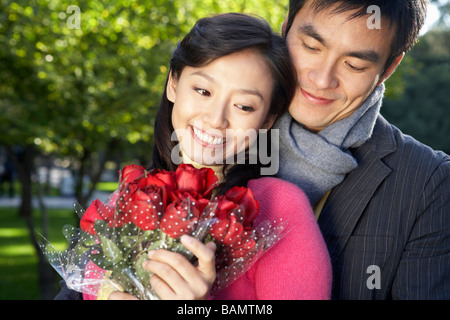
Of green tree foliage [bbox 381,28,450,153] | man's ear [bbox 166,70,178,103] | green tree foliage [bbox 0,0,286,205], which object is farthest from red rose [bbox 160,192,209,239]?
green tree foliage [bbox 381,28,450,153]

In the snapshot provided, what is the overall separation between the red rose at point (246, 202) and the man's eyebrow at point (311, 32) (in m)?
0.85

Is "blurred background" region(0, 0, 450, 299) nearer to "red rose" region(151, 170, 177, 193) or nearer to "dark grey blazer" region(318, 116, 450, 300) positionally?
"dark grey blazer" region(318, 116, 450, 300)

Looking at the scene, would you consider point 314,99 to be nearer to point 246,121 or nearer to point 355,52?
point 355,52

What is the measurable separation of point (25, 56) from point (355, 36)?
600cm

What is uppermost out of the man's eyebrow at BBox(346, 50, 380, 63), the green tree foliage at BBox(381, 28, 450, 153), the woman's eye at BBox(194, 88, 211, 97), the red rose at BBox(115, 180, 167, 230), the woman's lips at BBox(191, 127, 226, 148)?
the man's eyebrow at BBox(346, 50, 380, 63)

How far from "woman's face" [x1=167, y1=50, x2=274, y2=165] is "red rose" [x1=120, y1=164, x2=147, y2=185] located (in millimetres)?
320

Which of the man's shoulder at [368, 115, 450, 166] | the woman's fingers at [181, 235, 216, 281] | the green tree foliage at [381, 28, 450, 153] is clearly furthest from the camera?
the green tree foliage at [381, 28, 450, 153]

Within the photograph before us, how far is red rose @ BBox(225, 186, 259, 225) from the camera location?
1.92m

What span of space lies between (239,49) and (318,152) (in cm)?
64

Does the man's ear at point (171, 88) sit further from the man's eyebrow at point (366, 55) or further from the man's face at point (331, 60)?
the man's eyebrow at point (366, 55)

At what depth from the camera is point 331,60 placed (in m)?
2.43

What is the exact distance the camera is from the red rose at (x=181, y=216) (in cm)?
177
